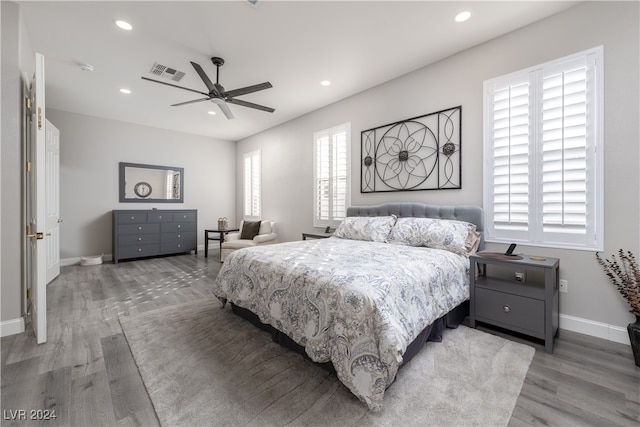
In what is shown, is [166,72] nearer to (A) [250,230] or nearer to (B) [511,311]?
(A) [250,230]

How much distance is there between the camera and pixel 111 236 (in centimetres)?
545

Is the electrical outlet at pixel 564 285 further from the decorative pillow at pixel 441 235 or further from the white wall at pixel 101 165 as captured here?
the white wall at pixel 101 165

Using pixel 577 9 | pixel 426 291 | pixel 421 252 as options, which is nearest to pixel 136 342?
pixel 426 291

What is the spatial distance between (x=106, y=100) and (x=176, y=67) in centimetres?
205

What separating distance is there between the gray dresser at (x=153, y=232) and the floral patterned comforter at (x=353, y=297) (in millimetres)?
3765

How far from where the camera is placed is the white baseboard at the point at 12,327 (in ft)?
7.43

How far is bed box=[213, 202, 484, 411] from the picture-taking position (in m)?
1.44

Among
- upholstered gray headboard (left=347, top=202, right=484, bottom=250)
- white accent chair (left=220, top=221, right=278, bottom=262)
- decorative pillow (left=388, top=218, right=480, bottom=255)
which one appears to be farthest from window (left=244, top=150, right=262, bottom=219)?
decorative pillow (left=388, top=218, right=480, bottom=255)

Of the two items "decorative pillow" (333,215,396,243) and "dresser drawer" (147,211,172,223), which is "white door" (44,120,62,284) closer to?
"dresser drawer" (147,211,172,223)

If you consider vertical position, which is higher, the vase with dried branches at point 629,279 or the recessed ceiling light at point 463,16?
the recessed ceiling light at point 463,16

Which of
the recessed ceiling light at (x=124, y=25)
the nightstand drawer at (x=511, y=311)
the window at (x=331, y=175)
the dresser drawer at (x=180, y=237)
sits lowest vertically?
the nightstand drawer at (x=511, y=311)

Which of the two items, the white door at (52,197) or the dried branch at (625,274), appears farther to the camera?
the white door at (52,197)

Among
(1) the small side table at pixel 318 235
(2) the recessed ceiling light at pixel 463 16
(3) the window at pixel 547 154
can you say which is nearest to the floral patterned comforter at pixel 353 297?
(3) the window at pixel 547 154

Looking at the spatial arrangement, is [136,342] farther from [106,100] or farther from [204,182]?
[204,182]
